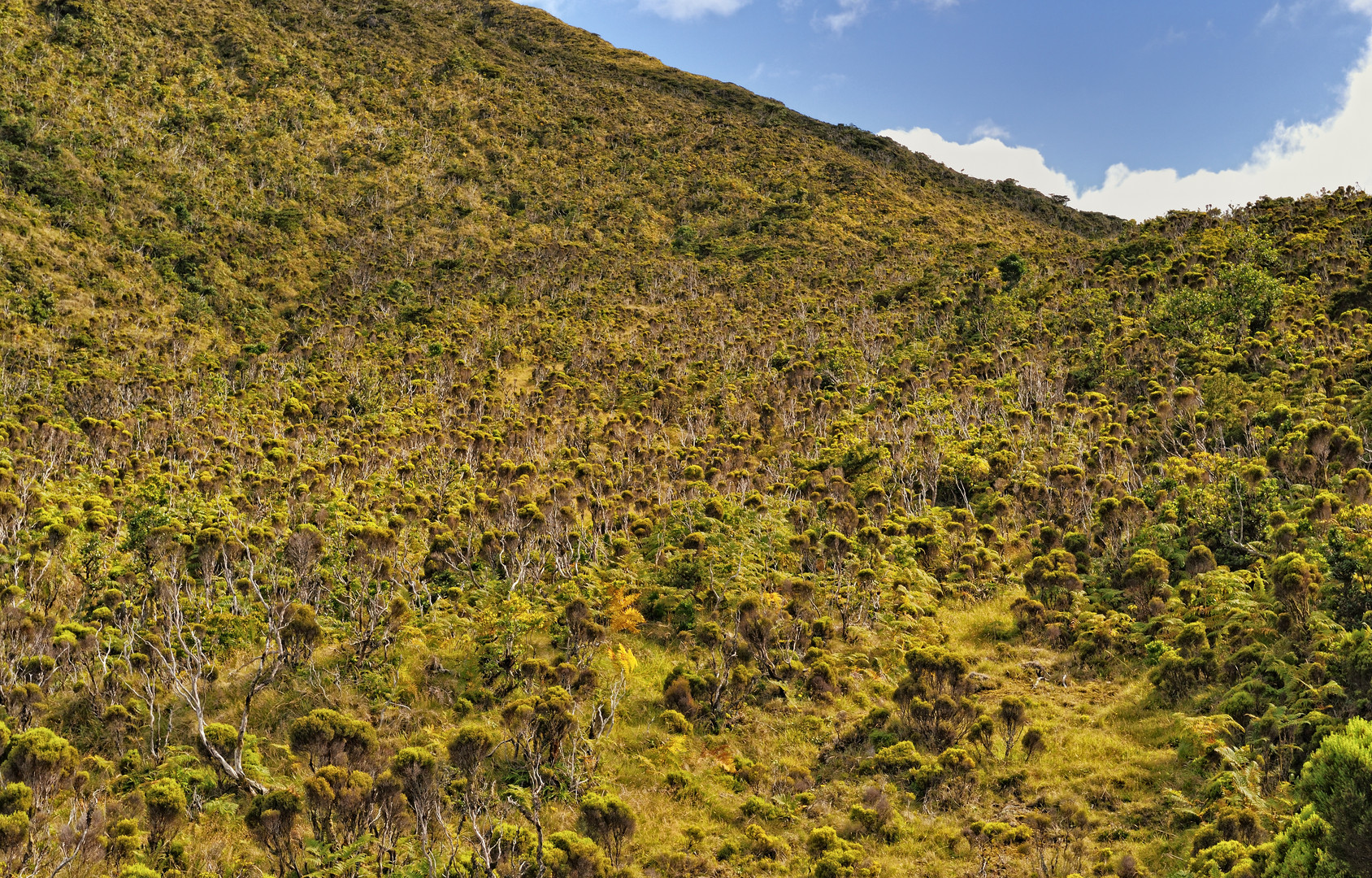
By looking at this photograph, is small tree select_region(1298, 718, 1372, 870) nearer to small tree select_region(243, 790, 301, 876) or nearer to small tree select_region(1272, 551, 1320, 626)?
small tree select_region(1272, 551, 1320, 626)

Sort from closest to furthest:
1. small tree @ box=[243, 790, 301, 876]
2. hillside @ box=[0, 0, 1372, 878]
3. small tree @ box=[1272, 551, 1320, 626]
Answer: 1. small tree @ box=[243, 790, 301, 876]
2. hillside @ box=[0, 0, 1372, 878]
3. small tree @ box=[1272, 551, 1320, 626]

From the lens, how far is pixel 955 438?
24109 millimetres

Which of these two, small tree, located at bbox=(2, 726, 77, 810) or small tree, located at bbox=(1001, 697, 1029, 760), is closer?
small tree, located at bbox=(2, 726, 77, 810)

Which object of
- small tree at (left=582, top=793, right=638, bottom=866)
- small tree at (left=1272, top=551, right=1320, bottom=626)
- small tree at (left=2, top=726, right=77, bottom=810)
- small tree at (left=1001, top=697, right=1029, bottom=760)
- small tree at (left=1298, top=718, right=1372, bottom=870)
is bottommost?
small tree at (left=2, top=726, right=77, bottom=810)

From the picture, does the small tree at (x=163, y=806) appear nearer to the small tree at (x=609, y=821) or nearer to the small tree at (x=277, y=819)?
the small tree at (x=277, y=819)

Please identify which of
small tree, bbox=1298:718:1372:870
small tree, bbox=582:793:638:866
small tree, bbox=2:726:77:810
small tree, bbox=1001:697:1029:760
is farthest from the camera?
small tree, bbox=1001:697:1029:760

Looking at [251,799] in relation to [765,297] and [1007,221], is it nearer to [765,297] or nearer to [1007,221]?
[765,297]

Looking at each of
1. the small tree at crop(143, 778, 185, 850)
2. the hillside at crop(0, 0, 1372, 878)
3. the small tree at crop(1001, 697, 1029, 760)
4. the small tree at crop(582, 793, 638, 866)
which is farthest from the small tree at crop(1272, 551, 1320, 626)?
the small tree at crop(143, 778, 185, 850)

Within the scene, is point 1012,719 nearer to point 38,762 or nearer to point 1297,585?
point 1297,585

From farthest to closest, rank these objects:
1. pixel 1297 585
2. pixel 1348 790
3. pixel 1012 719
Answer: pixel 1012 719
pixel 1297 585
pixel 1348 790

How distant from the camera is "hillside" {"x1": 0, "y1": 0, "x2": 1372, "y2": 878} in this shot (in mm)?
10086

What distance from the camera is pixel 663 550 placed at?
62.0ft

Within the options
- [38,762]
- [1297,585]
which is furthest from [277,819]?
[1297,585]

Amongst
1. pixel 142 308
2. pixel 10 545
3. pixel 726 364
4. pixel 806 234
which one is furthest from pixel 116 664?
pixel 806 234
